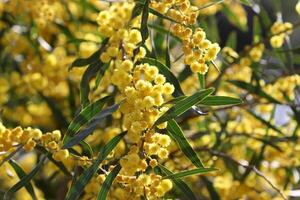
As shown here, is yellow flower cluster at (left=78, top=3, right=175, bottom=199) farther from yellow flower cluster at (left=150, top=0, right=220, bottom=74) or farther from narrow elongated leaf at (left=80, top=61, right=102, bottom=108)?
narrow elongated leaf at (left=80, top=61, right=102, bottom=108)

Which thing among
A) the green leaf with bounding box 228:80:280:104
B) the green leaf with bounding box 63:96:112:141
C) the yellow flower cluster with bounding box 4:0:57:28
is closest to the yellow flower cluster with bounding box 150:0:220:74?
the green leaf with bounding box 63:96:112:141

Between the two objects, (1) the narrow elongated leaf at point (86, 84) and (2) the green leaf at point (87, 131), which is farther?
(1) the narrow elongated leaf at point (86, 84)

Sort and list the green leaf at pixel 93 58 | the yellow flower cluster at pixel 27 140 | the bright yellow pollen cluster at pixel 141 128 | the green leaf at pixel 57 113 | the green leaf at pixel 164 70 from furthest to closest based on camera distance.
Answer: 1. the green leaf at pixel 57 113
2. the green leaf at pixel 93 58
3. the green leaf at pixel 164 70
4. the yellow flower cluster at pixel 27 140
5. the bright yellow pollen cluster at pixel 141 128

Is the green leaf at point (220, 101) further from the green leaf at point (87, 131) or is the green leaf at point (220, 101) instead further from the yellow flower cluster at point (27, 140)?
the yellow flower cluster at point (27, 140)

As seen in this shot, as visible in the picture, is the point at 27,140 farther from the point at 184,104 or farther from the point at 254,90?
the point at 254,90

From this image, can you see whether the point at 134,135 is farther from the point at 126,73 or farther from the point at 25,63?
the point at 25,63

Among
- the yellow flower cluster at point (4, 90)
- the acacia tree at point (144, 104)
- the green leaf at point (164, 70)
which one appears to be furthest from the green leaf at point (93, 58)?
the yellow flower cluster at point (4, 90)

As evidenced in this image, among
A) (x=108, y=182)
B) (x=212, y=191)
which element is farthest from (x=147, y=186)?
(x=212, y=191)

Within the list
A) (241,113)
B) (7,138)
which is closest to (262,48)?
(241,113)
